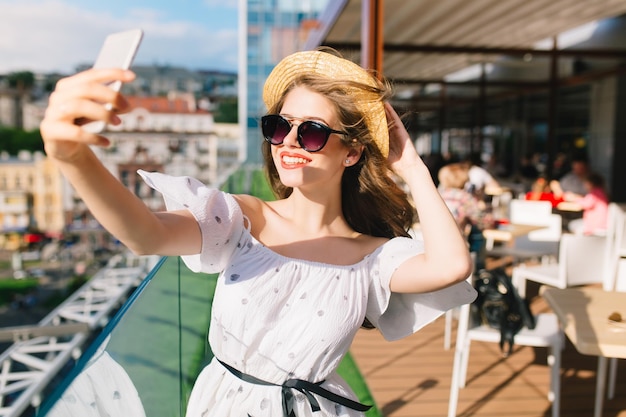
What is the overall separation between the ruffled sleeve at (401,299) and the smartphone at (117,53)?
2.91 ft

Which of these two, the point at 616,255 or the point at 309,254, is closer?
the point at 309,254

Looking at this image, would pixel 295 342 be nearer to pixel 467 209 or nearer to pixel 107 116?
pixel 107 116

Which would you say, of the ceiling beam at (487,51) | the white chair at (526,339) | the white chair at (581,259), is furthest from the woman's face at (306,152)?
the ceiling beam at (487,51)

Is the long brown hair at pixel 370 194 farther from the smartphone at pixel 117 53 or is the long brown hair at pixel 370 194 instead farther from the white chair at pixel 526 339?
the white chair at pixel 526 339

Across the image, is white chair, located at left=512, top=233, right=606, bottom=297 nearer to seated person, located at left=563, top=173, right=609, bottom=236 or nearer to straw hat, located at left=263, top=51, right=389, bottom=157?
seated person, located at left=563, top=173, right=609, bottom=236

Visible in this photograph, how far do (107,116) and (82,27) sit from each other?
158390mm

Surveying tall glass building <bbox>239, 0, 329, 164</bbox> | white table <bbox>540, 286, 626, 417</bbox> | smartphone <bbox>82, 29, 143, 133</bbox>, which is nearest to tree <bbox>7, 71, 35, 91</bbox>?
tall glass building <bbox>239, 0, 329, 164</bbox>

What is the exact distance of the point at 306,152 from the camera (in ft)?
4.53

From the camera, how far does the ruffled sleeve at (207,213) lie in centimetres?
120

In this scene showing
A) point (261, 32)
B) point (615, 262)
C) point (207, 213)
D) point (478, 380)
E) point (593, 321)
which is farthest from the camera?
point (261, 32)

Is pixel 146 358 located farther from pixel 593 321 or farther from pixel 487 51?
pixel 487 51

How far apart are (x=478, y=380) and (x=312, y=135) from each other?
98.5 inches

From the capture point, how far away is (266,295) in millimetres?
1301

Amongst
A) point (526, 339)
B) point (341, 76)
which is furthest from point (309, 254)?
point (526, 339)
